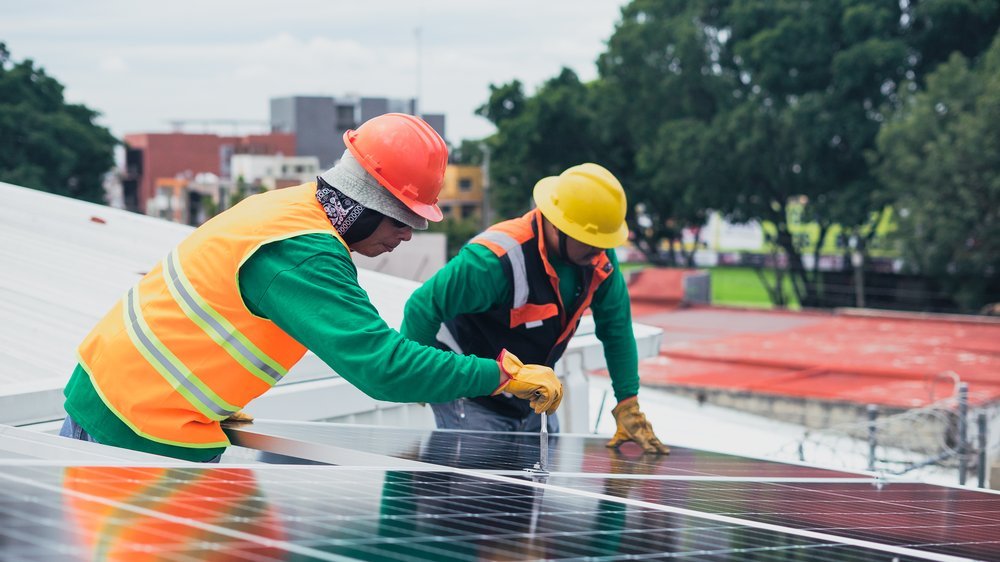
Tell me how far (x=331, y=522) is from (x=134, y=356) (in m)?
1.26

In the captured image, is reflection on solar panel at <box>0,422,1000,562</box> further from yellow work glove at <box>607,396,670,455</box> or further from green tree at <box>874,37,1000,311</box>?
green tree at <box>874,37,1000,311</box>

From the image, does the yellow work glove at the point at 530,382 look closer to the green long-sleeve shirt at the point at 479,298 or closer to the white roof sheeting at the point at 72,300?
the green long-sleeve shirt at the point at 479,298

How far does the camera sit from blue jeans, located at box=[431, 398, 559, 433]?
215 inches

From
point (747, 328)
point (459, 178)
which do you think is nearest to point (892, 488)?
point (747, 328)

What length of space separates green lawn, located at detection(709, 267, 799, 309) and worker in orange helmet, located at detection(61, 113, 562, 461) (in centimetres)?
5392

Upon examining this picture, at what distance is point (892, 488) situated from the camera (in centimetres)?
463

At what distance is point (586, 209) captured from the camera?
534 centimetres

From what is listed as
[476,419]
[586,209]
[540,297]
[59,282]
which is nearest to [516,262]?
[540,297]

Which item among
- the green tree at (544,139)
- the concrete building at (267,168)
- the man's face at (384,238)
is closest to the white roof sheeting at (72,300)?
the man's face at (384,238)

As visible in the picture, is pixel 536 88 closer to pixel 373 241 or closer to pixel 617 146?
pixel 617 146

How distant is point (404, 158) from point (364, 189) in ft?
0.55

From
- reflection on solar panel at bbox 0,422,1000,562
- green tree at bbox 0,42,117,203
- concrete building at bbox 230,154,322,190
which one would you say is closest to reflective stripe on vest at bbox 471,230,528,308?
reflection on solar panel at bbox 0,422,1000,562

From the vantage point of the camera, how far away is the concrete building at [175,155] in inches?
3238

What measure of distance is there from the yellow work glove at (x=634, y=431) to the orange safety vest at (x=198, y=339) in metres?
2.26
